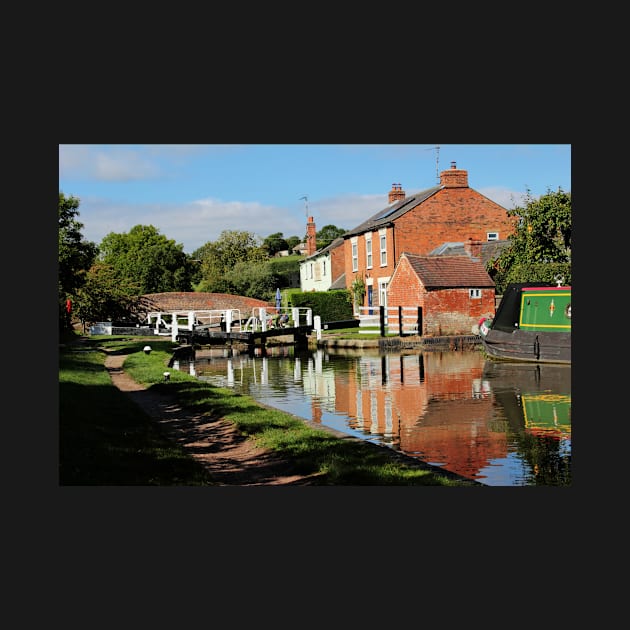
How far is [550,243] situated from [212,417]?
1599cm

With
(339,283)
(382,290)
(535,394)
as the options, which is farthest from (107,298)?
(535,394)

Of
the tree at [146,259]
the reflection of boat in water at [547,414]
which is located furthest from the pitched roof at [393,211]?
the reflection of boat in water at [547,414]

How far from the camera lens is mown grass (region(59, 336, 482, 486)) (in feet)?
23.1

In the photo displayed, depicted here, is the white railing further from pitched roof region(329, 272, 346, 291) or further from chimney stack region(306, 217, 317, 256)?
chimney stack region(306, 217, 317, 256)

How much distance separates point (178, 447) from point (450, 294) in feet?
69.9

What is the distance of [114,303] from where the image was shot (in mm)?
29453

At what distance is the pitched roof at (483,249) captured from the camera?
30.8 m

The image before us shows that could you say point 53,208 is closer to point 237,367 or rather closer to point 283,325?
point 237,367

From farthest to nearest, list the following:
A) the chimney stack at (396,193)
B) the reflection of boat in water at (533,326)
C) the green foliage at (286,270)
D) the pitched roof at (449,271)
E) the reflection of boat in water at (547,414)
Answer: the green foliage at (286,270), the chimney stack at (396,193), the pitched roof at (449,271), the reflection of boat in water at (533,326), the reflection of boat in water at (547,414)

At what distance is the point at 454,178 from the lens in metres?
33.5

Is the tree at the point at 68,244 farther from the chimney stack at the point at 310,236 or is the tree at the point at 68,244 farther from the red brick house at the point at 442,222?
the chimney stack at the point at 310,236

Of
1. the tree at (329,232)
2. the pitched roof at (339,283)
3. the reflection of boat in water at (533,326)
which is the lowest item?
the reflection of boat in water at (533,326)

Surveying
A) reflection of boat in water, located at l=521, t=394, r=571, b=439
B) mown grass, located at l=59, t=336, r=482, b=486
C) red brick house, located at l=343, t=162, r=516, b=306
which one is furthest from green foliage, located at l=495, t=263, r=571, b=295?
mown grass, located at l=59, t=336, r=482, b=486

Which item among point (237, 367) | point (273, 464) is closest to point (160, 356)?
point (237, 367)
